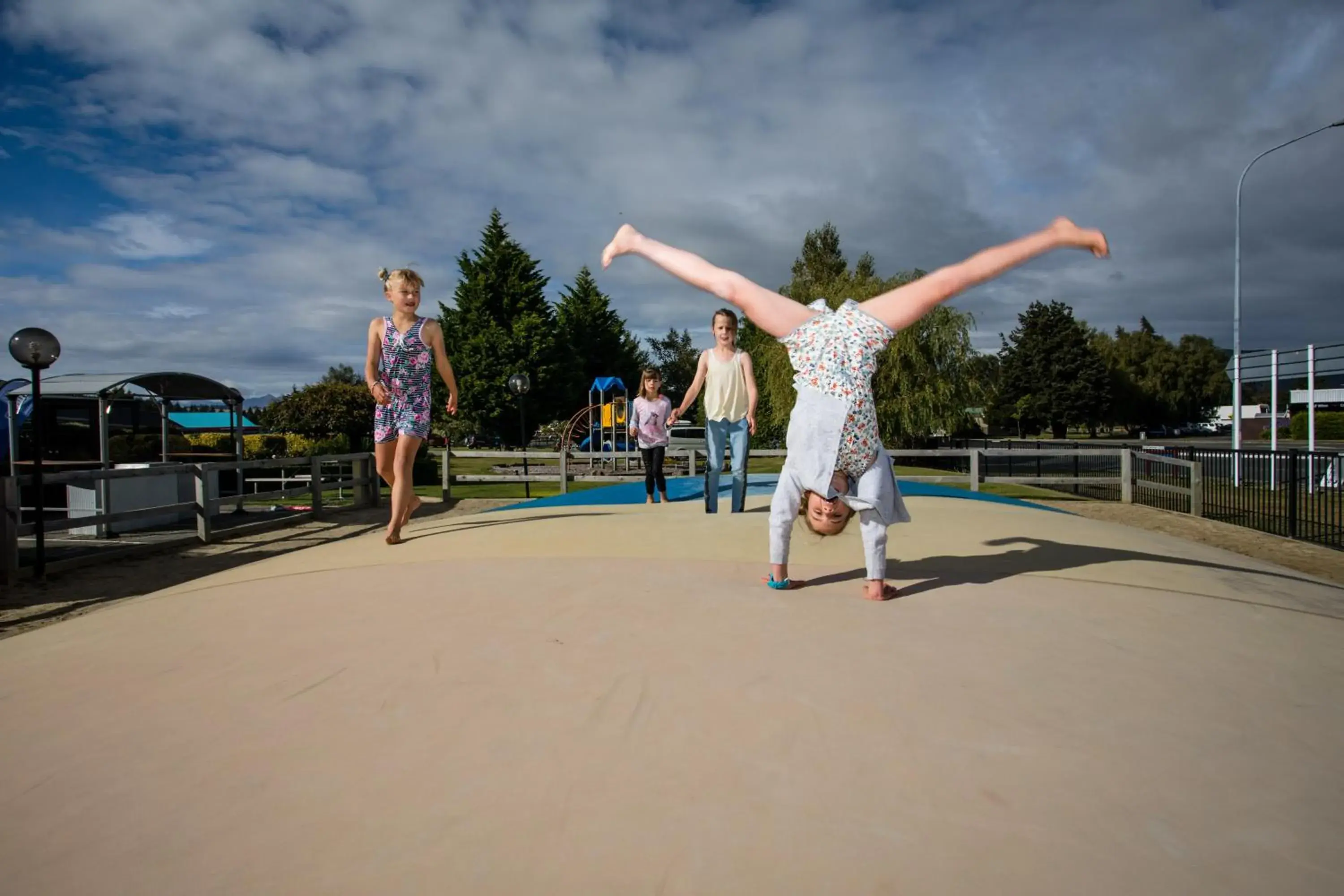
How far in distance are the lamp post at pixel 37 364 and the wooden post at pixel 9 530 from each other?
20 centimetres

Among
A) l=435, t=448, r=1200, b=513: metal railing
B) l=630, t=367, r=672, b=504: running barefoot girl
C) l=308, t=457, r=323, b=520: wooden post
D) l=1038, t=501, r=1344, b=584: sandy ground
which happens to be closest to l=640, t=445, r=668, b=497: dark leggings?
l=630, t=367, r=672, b=504: running barefoot girl

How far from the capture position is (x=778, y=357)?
24828mm

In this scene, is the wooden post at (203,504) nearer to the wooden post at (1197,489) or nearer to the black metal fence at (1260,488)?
the black metal fence at (1260,488)

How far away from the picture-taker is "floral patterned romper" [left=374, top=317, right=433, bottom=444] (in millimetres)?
5270

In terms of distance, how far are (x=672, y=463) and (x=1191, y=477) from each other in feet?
48.9

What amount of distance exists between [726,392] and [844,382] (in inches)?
99.5

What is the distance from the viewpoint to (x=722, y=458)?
6.02 m

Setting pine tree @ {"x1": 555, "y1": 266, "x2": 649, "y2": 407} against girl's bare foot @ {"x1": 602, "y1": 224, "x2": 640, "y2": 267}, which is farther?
pine tree @ {"x1": 555, "y1": 266, "x2": 649, "y2": 407}

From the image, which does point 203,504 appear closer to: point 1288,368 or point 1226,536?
point 1226,536

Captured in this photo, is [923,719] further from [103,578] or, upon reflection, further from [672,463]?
[672,463]

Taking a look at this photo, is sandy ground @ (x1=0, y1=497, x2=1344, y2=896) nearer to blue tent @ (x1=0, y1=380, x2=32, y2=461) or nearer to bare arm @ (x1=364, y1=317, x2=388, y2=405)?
bare arm @ (x1=364, y1=317, x2=388, y2=405)

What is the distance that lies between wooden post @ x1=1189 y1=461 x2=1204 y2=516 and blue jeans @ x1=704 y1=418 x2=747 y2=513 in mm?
8067

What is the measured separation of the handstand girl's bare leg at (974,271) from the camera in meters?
3.20

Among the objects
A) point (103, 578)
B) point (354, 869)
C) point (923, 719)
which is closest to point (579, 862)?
point (354, 869)
